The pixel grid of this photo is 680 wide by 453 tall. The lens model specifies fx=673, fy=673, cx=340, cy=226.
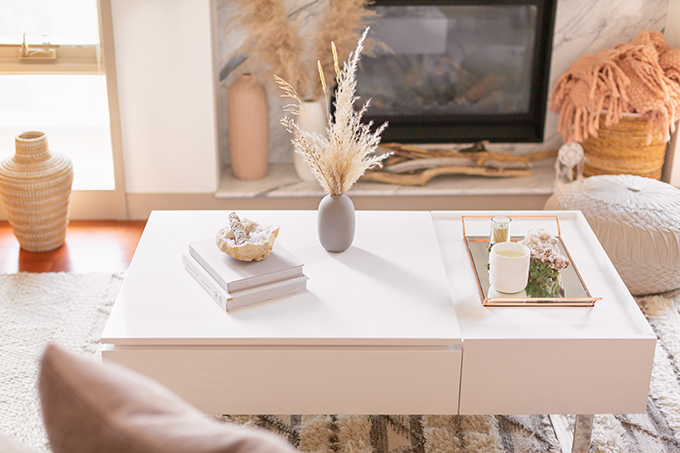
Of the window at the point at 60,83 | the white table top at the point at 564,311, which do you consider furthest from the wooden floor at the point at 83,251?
the white table top at the point at 564,311

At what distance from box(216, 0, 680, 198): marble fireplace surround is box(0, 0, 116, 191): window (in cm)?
57

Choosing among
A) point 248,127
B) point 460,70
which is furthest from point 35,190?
point 460,70

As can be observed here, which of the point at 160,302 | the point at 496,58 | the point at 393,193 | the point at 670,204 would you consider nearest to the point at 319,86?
the point at 393,193

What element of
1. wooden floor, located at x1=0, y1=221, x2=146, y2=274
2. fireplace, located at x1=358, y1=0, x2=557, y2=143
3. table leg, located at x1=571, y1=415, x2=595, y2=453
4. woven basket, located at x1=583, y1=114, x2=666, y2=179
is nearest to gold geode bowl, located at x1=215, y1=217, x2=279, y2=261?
table leg, located at x1=571, y1=415, x2=595, y2=453

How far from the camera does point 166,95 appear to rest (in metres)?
2.98

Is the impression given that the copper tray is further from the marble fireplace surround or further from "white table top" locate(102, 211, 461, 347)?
the marble fireplace surround

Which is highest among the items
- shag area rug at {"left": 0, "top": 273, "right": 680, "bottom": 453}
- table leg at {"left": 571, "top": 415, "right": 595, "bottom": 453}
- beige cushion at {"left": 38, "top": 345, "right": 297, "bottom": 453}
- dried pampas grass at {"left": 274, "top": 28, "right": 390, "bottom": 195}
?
beige cushion at {"left": 38, "top": 345, "right": 297, "bottom": 453}

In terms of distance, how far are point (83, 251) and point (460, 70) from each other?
1.93 metres

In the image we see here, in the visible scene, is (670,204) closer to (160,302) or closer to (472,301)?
(472,301)

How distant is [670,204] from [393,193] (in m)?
1.21

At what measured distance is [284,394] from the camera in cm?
147

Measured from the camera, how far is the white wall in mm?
2883

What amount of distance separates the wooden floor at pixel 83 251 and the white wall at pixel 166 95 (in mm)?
232

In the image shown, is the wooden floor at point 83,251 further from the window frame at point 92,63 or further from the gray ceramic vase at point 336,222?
the gray ceramic vase at point 336,222
